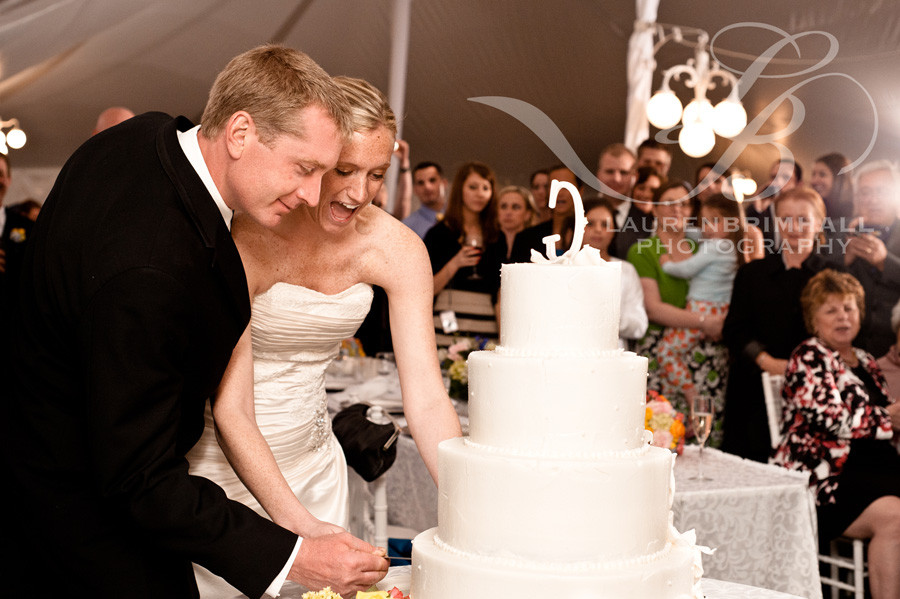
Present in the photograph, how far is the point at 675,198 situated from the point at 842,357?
6.46ft

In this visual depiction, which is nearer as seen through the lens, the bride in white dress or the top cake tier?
the top cake tier

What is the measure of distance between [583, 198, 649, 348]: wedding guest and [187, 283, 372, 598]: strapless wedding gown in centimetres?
287

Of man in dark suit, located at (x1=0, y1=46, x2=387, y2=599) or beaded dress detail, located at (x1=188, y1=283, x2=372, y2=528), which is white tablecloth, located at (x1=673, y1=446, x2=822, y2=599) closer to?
beaded dress detail, located at (x1=188, y1=283, x2=372, y2=528)

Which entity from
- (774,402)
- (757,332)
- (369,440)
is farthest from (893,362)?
(369,440)

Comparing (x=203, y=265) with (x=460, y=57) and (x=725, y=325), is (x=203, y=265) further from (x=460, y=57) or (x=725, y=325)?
(x=460, y=57)

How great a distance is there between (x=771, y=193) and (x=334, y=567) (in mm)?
4730

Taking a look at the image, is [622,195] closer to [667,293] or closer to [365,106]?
[667,293]

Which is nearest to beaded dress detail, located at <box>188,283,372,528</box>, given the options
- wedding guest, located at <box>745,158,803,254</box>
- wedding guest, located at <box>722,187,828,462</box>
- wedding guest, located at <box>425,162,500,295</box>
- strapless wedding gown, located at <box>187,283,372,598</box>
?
strapless wedding gown, located at <box>187,283,372,598</box>

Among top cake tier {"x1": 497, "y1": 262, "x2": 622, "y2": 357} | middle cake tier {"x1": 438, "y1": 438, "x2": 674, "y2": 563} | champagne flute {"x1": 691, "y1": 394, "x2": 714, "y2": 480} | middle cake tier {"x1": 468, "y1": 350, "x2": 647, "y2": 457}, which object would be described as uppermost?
top cake tier {"x1": 497, "y1": 262, "x2": 622, "y2": 357}

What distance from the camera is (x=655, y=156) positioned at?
6.11 m

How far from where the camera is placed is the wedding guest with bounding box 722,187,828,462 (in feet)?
16.6

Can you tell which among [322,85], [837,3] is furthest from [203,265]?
[837,3]

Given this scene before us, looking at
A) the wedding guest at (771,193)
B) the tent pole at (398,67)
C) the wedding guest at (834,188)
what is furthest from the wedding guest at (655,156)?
the tent pole at (398,67)

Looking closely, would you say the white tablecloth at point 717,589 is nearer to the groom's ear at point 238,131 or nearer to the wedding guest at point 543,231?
the groom's ear at point 238,131
